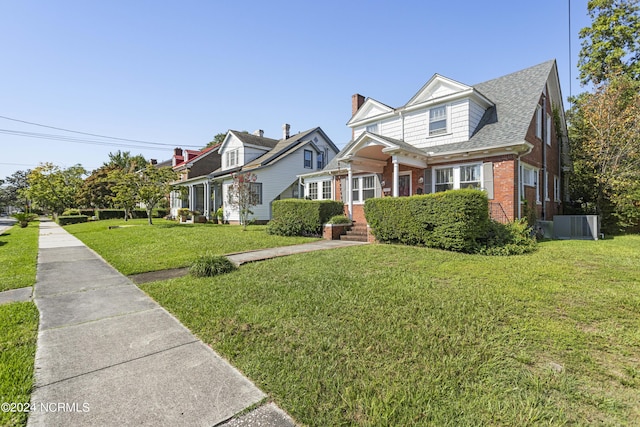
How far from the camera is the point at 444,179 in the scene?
12.1 meters

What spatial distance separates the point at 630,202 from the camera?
482 inches

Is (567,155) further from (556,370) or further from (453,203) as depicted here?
(556,370)

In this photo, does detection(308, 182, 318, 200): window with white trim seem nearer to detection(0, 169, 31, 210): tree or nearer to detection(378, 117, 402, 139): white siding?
detection(378, 117, 402, 139): white siding

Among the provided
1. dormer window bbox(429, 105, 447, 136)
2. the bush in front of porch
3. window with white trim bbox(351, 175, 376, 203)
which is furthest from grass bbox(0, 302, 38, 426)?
dormer window bbox(429, 105, 447, 136)

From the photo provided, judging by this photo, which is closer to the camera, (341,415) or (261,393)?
(341,415)

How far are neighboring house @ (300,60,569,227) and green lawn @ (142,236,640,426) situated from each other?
5.41m

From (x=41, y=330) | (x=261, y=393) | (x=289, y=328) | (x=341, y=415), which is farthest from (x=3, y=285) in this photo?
A: (x=341, y=415)

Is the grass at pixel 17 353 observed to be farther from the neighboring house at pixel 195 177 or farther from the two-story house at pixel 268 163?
the neighboring house at pixel 195 177

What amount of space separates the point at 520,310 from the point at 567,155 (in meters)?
18.0

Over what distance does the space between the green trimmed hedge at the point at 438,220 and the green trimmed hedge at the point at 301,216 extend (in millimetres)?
3282

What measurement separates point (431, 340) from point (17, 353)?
4.41 metres

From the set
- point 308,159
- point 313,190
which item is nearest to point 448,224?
point 313,190

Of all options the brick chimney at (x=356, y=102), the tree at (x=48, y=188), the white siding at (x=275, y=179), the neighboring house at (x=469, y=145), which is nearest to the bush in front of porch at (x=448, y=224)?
the neighboring house at (x=469, y=145)

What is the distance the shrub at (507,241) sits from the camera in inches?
319
